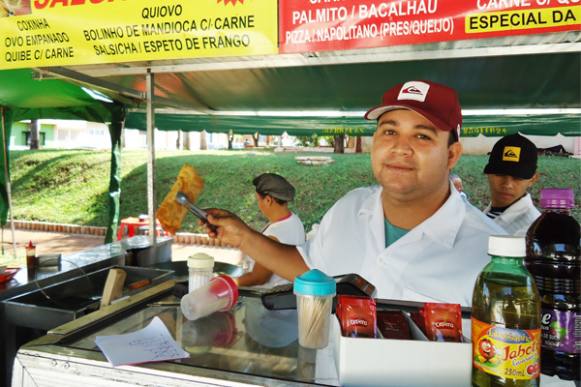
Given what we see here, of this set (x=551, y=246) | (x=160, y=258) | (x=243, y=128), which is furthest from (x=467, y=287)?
(x=243, y=128)

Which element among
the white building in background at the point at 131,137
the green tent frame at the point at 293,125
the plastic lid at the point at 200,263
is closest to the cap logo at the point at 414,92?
the plastic lid at the point at 200,263

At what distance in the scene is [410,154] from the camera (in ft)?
5.54

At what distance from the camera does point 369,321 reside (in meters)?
0.84

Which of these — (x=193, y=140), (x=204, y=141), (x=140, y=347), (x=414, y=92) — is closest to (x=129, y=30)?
(x=414, y=92)

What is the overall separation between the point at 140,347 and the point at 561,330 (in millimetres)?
918

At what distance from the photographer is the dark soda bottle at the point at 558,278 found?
0.95m

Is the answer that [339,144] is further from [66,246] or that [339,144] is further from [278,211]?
[278,211]

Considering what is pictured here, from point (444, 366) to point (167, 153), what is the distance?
1345 cm

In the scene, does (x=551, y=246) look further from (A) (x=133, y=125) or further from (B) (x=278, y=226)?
(A) (x=133, y=125)

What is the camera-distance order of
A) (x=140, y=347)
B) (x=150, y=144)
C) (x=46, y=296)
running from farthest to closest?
1. (x=150, y=144)
2. (x=46, y=296)
3. (x=140, y=347)

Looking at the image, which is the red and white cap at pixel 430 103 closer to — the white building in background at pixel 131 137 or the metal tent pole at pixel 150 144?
the metal tent pole at pixel 150 144

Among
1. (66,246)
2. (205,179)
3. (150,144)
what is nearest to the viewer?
(150,144)

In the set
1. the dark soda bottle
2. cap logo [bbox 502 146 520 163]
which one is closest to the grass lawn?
cap logo [bbox 502 146 520 163]

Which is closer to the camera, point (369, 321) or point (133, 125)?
point (369, 321)
